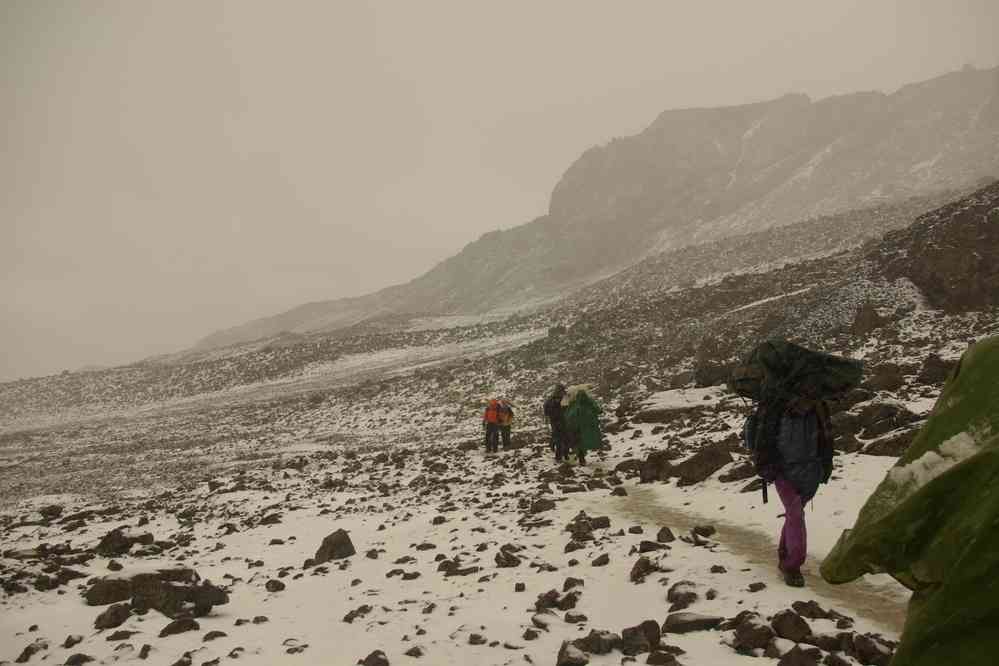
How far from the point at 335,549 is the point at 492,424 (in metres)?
7.66

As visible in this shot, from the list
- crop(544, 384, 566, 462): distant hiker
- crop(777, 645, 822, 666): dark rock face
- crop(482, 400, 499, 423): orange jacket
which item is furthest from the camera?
crop(482, 400, 499, 423): orange jacket

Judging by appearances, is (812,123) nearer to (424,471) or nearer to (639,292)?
(639,292)

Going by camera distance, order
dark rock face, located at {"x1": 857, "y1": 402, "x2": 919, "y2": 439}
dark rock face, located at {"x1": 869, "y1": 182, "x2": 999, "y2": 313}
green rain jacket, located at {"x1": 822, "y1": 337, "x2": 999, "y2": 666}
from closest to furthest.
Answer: green rain jacket, located at {"x1": 822, "y1": 337, "x2": 999, "y2": 666}, dark rock face, located at {"x1": 857, "y1": 402, "x2": 919, "y2": 439}, dark rock face, located at {"x1": 869, "y1": 182, "x2": 999, "y2": 313}

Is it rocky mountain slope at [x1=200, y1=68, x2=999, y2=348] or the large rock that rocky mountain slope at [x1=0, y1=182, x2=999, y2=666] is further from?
rocky mountain slope at [x1=200, y1=68, x2=999, y2=348]

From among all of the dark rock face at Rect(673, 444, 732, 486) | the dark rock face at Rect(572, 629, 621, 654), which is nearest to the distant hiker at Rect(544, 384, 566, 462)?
the dark rock face at Rect(673, 444, 732, 486)

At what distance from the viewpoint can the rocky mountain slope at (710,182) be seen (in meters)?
76.5

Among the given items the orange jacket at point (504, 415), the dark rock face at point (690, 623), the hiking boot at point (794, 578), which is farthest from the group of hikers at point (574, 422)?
the dark rock face at point (690, 623)

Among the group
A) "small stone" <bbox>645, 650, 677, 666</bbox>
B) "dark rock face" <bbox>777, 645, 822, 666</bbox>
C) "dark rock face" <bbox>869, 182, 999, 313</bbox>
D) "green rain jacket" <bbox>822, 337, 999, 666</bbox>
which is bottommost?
"small stone" <bbox>645, 650, 677, 666</bbox>

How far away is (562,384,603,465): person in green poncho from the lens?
13180 millimetres

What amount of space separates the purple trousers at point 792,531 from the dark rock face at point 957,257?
628 inches

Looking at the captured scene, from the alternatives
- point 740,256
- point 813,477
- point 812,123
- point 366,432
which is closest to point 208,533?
point 813,477

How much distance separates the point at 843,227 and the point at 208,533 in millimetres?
47739

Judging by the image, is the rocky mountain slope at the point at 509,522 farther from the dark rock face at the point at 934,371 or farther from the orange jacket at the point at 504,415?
the orange jacket at the point at 504,415

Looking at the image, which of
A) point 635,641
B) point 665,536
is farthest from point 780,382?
point 665,536
